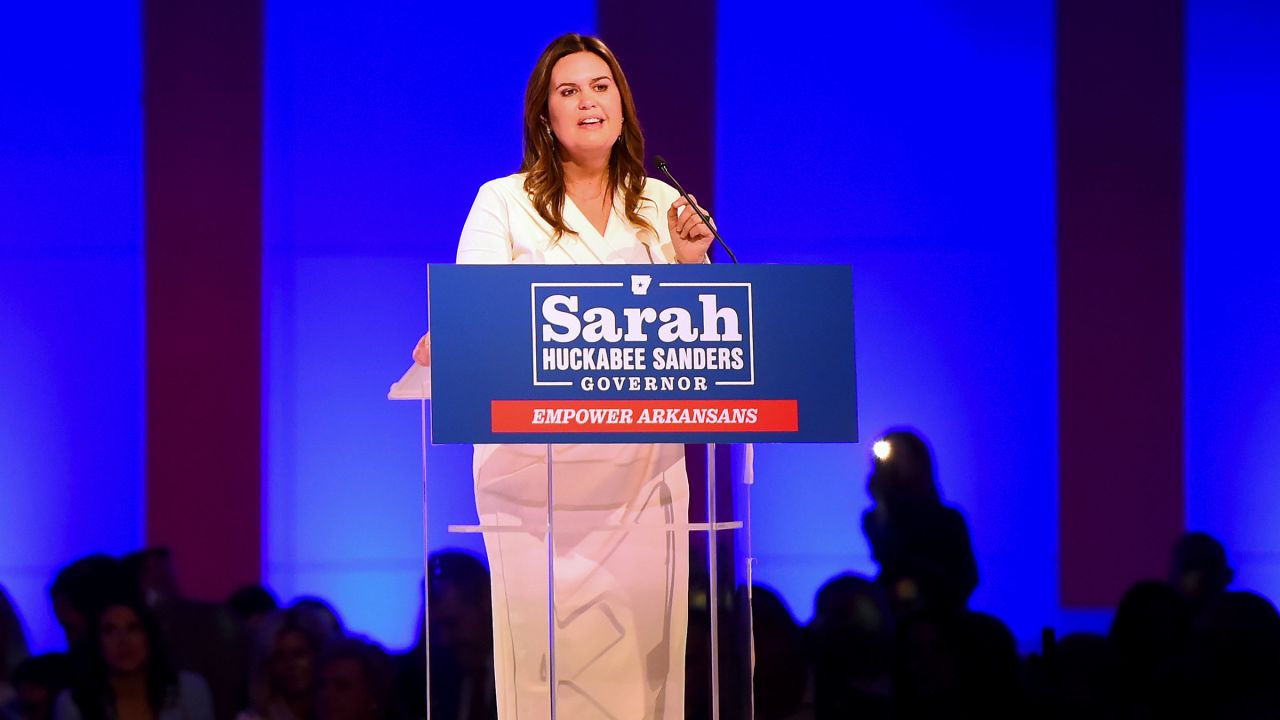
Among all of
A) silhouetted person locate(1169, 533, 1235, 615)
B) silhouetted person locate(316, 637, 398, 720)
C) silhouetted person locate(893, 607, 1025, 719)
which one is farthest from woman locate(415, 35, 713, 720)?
silhouetted person locate(1169, 533, 1235, 615)

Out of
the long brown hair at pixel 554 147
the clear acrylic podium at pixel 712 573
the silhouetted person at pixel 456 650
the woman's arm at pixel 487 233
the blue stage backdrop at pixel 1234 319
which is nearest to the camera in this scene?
the clear acrylic podium at pixel 712 573

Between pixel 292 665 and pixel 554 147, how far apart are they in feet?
6.00

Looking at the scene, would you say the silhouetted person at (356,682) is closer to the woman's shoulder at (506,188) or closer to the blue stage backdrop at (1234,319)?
the woman's shoulder at (506,188)

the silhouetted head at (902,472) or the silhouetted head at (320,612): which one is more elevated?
the silhouetted head at (902,472)

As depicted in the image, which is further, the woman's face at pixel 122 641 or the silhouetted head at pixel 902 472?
the silhouetted head at pixel 902 472

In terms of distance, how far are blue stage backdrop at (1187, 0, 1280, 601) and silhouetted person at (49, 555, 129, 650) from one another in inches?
122

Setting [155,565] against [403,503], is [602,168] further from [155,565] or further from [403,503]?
[155,565]

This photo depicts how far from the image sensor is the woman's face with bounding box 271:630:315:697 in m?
3.63

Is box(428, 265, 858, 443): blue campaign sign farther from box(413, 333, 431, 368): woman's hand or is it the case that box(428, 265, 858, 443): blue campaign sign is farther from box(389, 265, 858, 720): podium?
box(413, 333, 431, 368): woman's hand

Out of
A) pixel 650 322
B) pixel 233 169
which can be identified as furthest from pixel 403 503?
pixel 650 322

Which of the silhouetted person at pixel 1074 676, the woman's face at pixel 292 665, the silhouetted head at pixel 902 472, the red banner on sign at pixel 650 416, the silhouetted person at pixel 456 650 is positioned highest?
the red banner on sign at pixel 650 416

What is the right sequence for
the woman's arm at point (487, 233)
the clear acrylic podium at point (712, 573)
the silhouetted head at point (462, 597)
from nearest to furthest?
the clear acrylic podium at point (712, 573) → the woman's arm at point (487, 233) → the silhouetted head at point (462, 597)

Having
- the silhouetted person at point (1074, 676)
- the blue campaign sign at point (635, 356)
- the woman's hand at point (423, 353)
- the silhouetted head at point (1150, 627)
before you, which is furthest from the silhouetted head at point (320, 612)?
the silhouetted head at point (1150, 627)

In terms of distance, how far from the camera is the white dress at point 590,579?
2.26 metres
